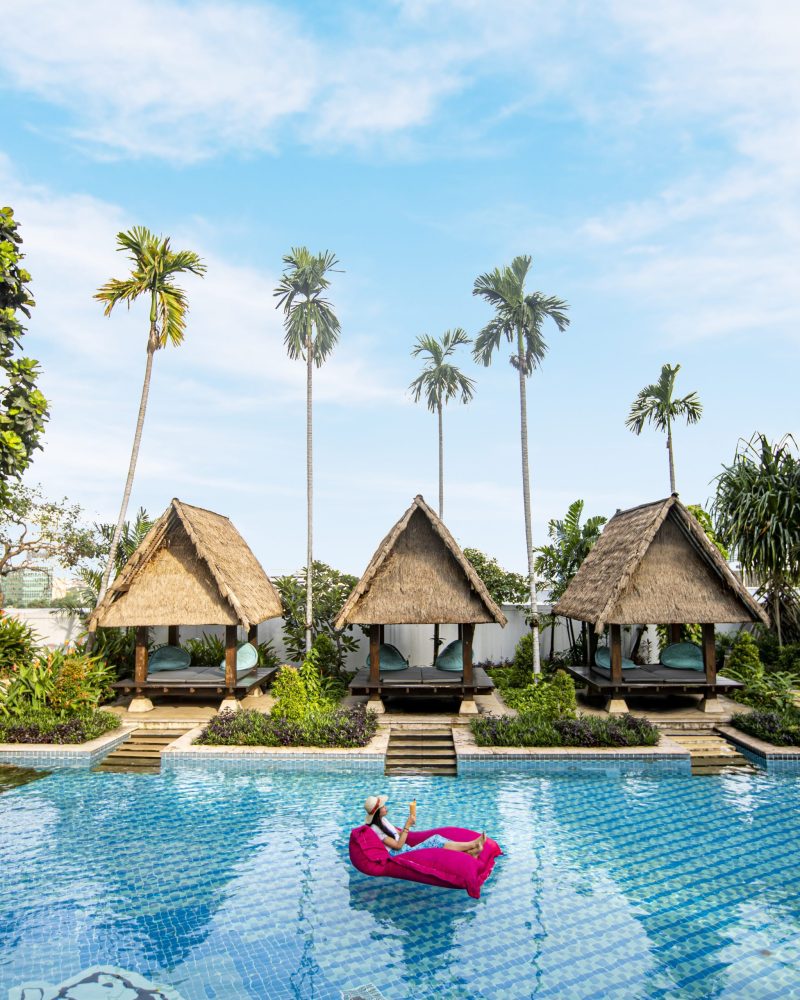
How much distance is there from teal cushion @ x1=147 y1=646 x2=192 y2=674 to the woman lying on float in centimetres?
944

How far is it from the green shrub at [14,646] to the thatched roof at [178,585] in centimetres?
290

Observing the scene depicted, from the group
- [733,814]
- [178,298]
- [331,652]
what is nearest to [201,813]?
[733,814]

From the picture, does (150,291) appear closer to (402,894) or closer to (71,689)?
(71,689)

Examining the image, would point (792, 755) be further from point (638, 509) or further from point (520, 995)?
point (520, 995)

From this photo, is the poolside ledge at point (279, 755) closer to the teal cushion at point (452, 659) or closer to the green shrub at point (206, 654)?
the teal cushion at point (452, 659)

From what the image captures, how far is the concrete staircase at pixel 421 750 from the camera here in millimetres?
11609

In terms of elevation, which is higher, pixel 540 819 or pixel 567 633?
pixel 567 633

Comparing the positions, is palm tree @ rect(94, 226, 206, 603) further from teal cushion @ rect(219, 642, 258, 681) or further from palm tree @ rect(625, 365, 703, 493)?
palm tree @ rect(625, 365, 703, 493)

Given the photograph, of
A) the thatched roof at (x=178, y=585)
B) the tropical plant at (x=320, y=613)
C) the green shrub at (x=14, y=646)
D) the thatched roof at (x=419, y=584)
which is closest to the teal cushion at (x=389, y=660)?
the thatched roof at (x=419, y=584)

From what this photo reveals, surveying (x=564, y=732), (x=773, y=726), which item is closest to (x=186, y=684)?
(x=564, y=732)

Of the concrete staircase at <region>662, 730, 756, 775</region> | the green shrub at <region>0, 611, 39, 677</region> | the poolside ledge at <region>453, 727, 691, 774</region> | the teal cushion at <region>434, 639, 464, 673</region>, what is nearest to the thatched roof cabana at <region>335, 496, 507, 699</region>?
the teal cushion at <region>434, 639, 464, 673</region>

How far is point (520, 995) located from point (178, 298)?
17065 mm

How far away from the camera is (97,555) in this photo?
22859mm

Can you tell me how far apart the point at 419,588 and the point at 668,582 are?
207 inches
